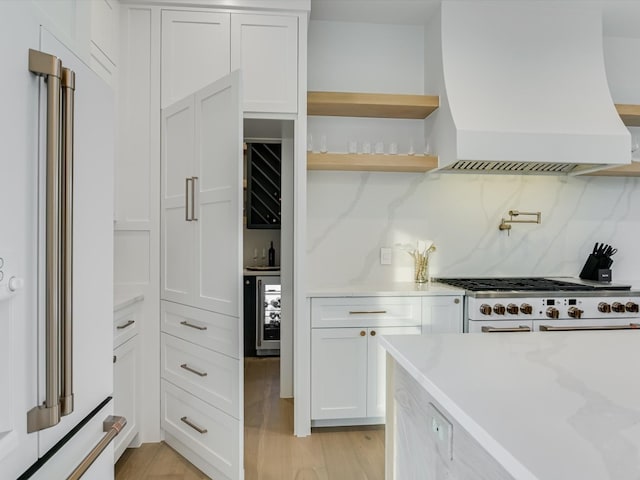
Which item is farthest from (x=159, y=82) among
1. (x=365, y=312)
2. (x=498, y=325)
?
(x=498, y=325)

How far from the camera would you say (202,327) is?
2.17 m

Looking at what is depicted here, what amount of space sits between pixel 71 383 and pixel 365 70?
289 centimetres

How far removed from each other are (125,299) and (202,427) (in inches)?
30.7

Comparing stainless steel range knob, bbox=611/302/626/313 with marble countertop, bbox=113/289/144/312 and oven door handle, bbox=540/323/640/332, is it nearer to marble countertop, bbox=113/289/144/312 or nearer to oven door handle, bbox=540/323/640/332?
oven door handle, bbox=540/323/640/332

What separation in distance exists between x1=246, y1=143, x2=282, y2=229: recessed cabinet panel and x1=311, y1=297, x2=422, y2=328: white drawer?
1939mm

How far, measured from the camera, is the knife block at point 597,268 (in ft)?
10.2

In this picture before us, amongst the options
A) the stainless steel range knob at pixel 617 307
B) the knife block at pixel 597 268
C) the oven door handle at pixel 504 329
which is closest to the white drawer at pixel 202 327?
the oven door handle at pixel 504 329

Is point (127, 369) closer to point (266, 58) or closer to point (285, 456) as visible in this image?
point (285, 456)

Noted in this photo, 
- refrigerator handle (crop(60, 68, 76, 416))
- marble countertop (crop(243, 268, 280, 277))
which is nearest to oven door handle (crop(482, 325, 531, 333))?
marble countertop (crop(243, 268, 280, 277))

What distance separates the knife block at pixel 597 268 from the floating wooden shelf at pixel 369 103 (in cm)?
172

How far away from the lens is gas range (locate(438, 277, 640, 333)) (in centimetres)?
261

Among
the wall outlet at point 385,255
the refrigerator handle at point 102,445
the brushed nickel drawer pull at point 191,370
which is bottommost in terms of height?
the brushed nickel drawer pull at point 191,370

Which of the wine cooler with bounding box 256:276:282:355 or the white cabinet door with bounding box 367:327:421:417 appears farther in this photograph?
the wine cooler with bounding box 256:276:282:355

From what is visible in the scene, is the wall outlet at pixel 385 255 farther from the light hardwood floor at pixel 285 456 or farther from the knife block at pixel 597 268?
the knife block at pixel 597 268
